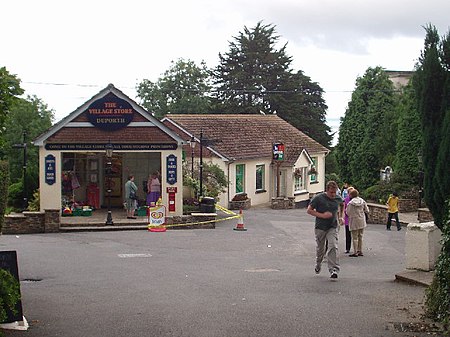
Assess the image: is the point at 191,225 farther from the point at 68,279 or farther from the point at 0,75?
the point at 0,75

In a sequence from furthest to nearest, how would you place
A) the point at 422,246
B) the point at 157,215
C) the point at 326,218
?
the point at 157,215
the point at 326,218
the point at 422,246

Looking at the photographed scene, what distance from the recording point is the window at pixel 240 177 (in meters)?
39.7

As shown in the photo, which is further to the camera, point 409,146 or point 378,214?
point 409,146

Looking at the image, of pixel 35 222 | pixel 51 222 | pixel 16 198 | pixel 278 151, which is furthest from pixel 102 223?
pixel 278 151

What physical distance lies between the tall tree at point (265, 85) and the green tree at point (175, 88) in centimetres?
484

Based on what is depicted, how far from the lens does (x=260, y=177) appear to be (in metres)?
42.7

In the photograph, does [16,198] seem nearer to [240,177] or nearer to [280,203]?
[240,177]

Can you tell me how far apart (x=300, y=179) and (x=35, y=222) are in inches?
915

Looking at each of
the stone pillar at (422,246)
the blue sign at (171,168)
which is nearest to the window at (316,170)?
the blue sign at (171,168)

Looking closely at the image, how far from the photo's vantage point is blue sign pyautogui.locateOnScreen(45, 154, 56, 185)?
26.8 meters

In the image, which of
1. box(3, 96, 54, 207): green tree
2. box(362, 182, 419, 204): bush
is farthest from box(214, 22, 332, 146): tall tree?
box(362, 182, 419, 204): bush

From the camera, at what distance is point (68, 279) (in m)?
13.5

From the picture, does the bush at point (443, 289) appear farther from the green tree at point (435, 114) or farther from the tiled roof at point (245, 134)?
the tiled roof at point (245, 134)

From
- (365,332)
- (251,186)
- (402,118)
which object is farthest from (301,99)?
(365,332)
